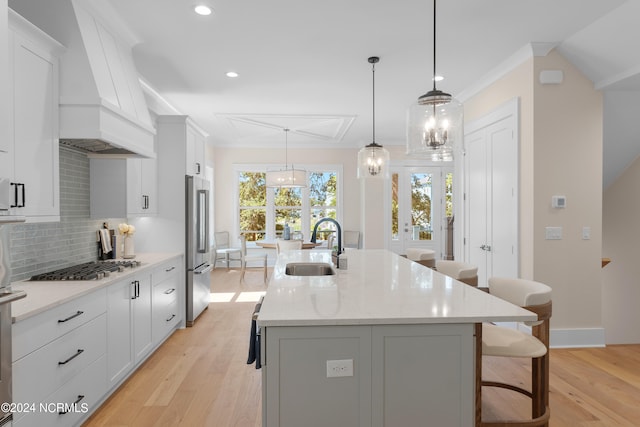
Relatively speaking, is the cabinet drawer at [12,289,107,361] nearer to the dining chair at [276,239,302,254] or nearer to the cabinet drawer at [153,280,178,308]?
the cabinet drawer at [153,280,178,308]

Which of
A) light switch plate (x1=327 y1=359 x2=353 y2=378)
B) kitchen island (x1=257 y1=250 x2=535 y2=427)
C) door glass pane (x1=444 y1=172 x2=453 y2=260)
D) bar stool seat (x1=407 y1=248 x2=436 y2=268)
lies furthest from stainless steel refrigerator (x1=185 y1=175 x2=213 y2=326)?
door glass pane (x1=444 y1=172 x2=453 y2=260)

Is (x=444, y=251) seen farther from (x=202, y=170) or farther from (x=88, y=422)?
(x=88, y=422)

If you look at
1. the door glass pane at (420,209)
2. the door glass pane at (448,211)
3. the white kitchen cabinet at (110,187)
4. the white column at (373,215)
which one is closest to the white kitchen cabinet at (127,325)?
the white kitchen cabinet at (110,187)

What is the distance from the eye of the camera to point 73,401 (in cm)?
214

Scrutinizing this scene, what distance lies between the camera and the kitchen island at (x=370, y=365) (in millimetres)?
1592

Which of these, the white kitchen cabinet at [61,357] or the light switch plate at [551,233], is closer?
the white kitchen cabinet at [61,357]

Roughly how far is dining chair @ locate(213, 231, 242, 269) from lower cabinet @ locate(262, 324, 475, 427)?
6403 mm

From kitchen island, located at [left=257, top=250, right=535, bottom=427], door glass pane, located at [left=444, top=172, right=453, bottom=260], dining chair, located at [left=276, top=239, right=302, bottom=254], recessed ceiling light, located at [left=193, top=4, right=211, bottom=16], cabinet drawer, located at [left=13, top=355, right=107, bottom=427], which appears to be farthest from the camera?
door glass pane, located at [left=444, top=172, right=453, bottom=260]

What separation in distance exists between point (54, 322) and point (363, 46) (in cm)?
316

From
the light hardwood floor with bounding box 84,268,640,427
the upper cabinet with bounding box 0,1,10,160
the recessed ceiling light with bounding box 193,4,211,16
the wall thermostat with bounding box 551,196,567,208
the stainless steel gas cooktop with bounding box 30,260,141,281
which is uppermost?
the recessed ceiling light with bounding box 193,4,211,16

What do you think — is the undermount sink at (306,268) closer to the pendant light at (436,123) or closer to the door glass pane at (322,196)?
the pendant light at (436,123)

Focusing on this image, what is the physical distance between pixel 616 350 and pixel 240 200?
268 inches

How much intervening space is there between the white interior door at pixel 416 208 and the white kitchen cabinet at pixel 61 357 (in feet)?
21.1

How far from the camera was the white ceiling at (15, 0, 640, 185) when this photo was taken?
2.86m
